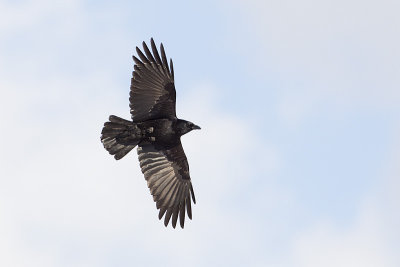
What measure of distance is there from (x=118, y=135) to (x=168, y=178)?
89.8 inches

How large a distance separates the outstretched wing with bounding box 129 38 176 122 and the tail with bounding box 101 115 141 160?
310 mm

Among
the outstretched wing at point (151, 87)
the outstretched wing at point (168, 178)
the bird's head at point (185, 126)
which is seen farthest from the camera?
the outstretched wing at point (168, 178)

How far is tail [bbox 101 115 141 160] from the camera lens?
21938mm

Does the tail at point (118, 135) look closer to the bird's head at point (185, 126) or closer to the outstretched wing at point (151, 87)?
the outstretched wing at point (151, 87)

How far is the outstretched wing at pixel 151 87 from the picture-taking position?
71.9ft

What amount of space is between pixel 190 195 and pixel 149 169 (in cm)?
143

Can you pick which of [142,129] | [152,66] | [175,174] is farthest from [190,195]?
[152,66]

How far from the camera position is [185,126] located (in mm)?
22781

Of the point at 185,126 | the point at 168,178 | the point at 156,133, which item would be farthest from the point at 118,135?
the point at 168,178

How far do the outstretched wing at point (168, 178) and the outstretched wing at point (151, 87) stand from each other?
3.99 ft

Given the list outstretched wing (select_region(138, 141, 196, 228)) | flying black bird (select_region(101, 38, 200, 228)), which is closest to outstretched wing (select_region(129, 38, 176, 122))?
flying black bird (select_region(101, 38, 200, 228))

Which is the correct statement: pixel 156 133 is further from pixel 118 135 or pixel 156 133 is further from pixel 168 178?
pixel 168 178

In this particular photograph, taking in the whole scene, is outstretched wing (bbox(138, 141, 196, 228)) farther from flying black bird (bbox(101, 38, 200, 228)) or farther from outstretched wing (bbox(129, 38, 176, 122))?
outstretched wing (bbox(129, 38, 176, 122))

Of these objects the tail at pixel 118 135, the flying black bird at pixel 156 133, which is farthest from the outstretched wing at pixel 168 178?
the tail at pixel 118 135
